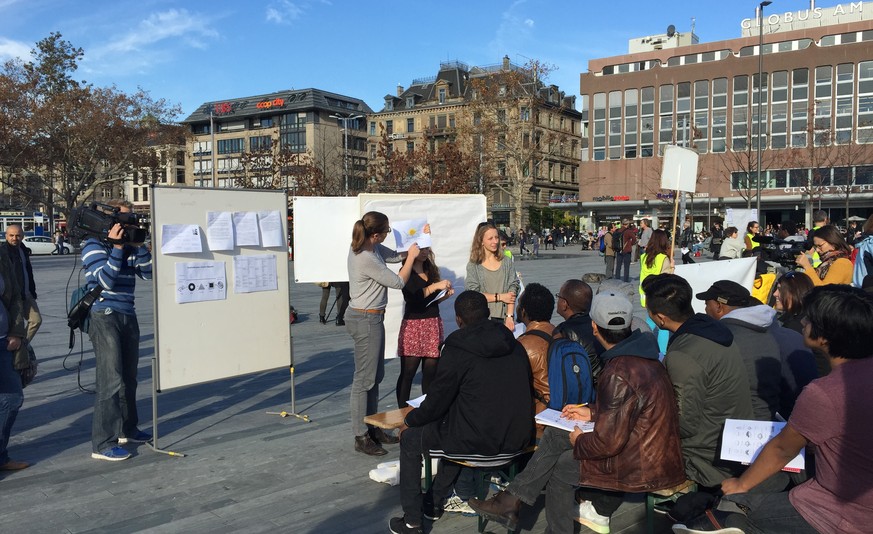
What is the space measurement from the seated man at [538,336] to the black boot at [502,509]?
60cm

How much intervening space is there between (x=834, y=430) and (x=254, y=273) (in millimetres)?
4572

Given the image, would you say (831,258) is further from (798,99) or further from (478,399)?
(798,99)

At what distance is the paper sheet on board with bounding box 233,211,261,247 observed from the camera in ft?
19.1

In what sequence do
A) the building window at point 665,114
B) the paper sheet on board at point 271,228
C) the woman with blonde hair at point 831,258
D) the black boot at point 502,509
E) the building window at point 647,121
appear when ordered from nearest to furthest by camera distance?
the black boot at point 502,509, the paper sheet on board at point 271,228, the woman with blonde hair at point 831,258, the building window at point 665,114, the building window at point 647,121

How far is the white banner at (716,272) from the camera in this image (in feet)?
23.4

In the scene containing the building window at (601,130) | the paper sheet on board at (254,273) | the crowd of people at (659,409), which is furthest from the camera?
the building window at (601,130)

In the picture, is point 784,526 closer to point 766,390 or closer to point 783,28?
point 766,390

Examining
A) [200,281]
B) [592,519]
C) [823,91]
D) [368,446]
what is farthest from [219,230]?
[823,91]

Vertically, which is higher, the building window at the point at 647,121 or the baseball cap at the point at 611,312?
the building window at the point at 647,121

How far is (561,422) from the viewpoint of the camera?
3748 mm

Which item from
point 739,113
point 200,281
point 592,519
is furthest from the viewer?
point 739,113

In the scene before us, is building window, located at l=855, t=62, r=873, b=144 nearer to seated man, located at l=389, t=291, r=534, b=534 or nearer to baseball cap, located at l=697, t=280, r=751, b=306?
baseball cap, located at l=697, t=280, r=751, b=306

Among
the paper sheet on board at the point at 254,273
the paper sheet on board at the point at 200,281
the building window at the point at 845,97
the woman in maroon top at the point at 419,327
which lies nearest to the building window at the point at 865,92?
the building window at the point at 845,97

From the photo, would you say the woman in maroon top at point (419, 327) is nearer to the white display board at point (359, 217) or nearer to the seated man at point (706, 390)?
the white display board at point (359, 217)
